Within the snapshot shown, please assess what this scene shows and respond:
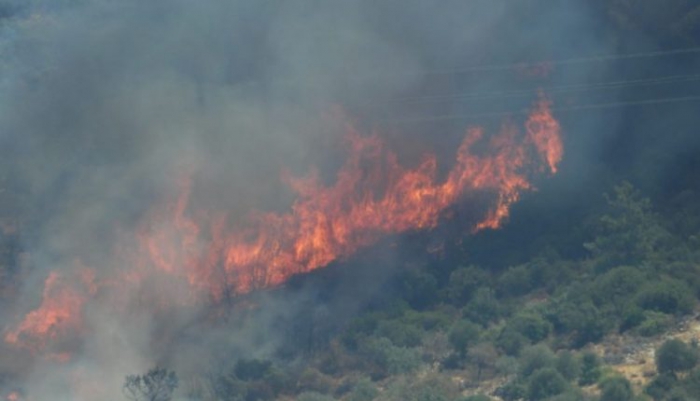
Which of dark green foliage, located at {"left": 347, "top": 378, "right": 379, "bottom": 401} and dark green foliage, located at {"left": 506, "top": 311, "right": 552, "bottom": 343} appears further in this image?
dark green foliage, located at {"left": 506, "top": 311, "right": 552, "bottom": 343}

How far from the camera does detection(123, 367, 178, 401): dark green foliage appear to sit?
49844 mm

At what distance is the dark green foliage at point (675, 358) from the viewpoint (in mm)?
46438

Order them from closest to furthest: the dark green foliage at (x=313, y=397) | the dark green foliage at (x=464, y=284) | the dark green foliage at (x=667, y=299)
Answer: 1. the dark green foliage at (x=313, y=397)
2. the dark green foliage at (x=667, y=299)
3. the dark green foliage at (x=464, y=284)

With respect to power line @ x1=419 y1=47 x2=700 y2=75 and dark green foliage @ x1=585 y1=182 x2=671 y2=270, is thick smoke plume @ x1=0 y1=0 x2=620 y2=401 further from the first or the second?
dark green foliage @ x1=585 y1=182 x2=671 y2=270

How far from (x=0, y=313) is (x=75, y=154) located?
11.7 m

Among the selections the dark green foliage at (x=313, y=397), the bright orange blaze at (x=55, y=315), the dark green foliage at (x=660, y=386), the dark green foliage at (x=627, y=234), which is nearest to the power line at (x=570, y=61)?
the dark green foliage at (x=627, y=234)

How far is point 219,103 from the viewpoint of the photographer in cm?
6375

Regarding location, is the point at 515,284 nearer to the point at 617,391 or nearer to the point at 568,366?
the point at 568,366

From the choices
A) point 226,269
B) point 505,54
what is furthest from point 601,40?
point 226,269

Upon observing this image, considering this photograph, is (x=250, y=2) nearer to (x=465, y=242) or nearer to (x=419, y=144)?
(x=419, y=144)

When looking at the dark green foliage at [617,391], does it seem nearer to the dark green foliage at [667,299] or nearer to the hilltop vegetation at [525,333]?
the hilltop vegetation at [525,333]

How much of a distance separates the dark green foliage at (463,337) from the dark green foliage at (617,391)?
327 inches

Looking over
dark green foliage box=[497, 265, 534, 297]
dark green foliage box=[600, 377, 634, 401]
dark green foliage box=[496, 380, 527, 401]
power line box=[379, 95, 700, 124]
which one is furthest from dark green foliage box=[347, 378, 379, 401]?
power line box=[379, 95, 700, 124]

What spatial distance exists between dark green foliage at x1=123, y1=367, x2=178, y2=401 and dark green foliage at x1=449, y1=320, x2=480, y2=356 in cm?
1231
